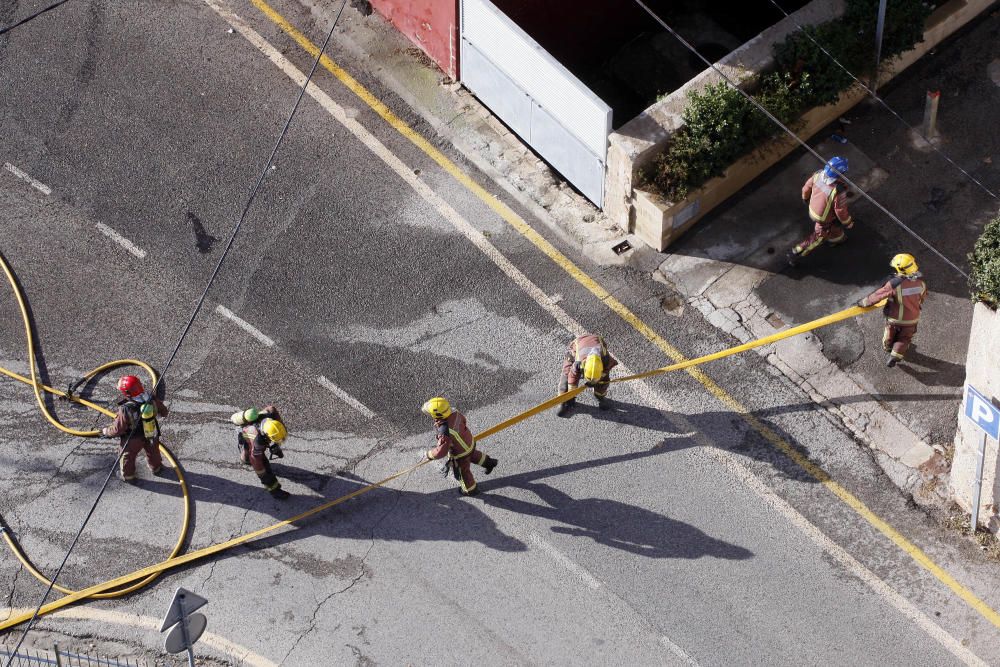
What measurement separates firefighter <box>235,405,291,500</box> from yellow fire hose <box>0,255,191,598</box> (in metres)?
0.96

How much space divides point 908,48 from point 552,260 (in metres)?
4.97

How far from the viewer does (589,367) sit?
13.2 metres

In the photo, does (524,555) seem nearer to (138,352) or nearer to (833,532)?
(833,532)

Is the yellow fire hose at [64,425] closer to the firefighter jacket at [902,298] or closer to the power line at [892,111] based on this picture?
the firefighter jacket at [902,298]

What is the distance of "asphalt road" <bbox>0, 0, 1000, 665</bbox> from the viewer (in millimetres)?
12961

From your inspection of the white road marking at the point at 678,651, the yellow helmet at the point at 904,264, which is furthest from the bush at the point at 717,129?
the white road marking at the point at 678,651

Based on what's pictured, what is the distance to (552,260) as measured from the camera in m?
15.3

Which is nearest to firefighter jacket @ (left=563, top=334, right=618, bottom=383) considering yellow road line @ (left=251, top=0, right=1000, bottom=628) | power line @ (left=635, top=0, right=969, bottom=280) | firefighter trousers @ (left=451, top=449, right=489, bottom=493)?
yellow road line @ (left=251, top=0, right=1000, bottom=628)

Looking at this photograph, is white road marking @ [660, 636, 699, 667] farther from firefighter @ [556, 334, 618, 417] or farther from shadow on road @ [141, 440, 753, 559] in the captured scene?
firefighter @ [556, 334, 618, 417]

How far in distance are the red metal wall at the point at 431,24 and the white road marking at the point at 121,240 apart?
439 cm

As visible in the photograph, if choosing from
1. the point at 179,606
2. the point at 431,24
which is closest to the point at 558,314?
the point at 431,24

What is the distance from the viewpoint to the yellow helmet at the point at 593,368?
43.4 ft

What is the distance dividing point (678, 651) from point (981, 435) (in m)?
3.46

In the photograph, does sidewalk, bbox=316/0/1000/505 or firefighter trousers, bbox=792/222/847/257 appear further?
firefighter trousers, bbox=792/222/847/257
